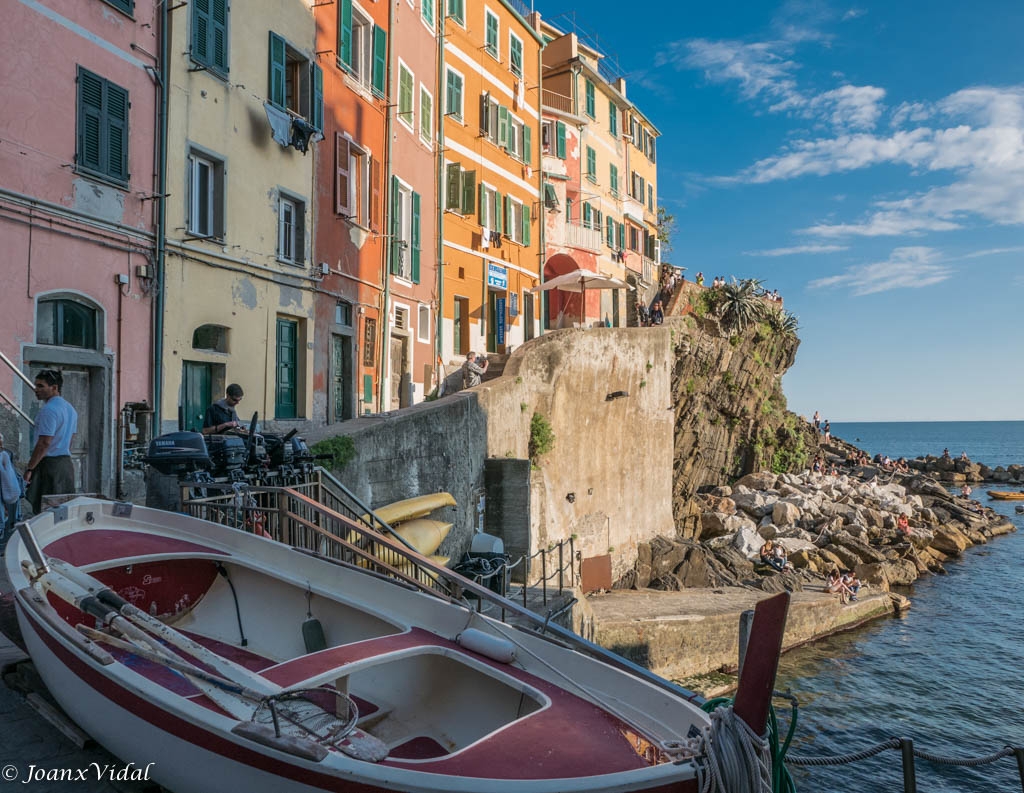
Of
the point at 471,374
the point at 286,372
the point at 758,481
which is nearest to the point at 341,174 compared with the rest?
the point at 286,372

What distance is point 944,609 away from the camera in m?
22.7

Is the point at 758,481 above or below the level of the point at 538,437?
below

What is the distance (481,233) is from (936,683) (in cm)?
1593

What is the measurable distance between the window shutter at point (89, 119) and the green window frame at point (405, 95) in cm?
912

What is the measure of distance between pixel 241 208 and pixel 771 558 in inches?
684

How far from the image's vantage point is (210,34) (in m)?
12.3

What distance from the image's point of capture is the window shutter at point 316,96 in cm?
1473

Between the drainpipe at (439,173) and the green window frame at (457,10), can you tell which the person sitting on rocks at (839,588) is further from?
the green window frame at (457,10)

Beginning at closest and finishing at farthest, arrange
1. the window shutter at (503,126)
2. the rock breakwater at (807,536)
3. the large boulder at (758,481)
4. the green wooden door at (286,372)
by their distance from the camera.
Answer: the green wooden door at (286,372) < the rock breakwater at (807,536) < the window shutter at (503,126) < the large boulder at (758,481)

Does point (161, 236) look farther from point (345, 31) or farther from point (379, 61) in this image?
point (379, 61)

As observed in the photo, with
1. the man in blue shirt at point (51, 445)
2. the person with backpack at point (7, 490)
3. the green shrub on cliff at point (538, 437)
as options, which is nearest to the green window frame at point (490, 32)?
the green shrub on cliff at point (538, 437)

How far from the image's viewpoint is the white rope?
3.43 meters

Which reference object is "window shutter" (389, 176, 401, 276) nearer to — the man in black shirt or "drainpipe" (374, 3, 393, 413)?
"drainpipe" (374, 3, 393, 413)

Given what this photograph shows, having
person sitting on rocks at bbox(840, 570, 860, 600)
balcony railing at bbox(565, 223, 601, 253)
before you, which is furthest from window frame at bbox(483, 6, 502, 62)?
person sitting on rocks at bbox(840, 570, 860, 600)
